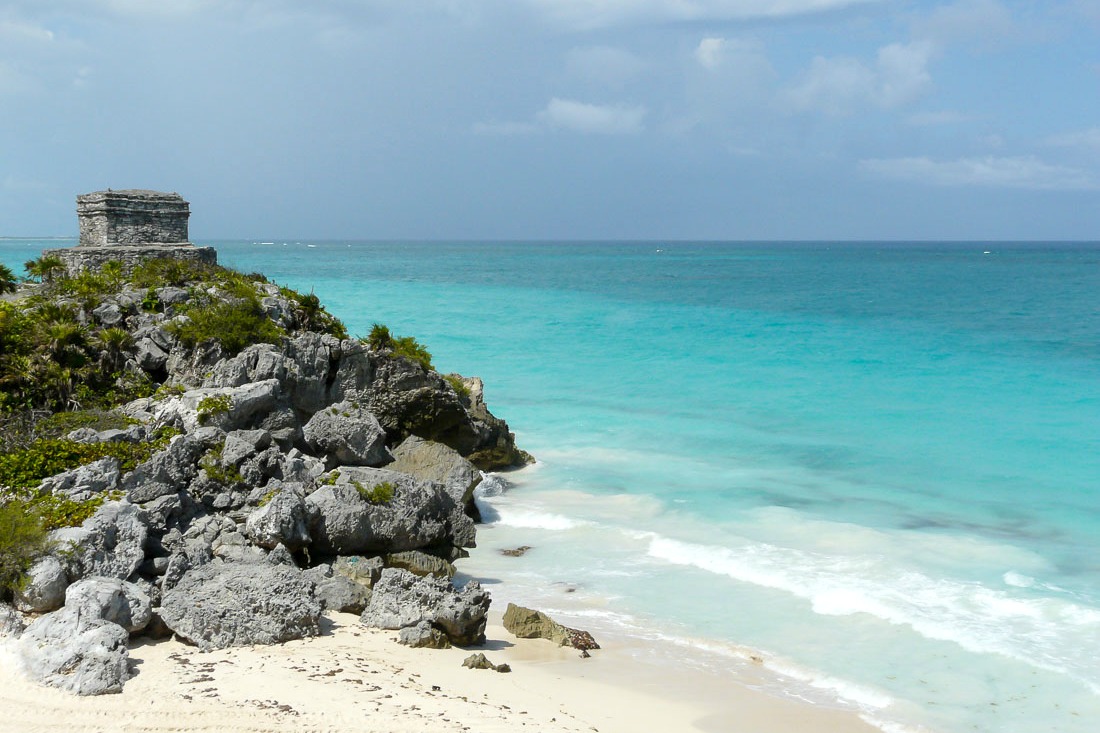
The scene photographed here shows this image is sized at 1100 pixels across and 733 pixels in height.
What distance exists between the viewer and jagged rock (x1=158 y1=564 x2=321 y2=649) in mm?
8641

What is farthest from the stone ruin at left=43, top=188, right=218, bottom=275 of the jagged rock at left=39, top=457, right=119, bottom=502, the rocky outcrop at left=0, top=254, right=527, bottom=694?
the jagged rock at left=39, top=457, right=119, bottom=502

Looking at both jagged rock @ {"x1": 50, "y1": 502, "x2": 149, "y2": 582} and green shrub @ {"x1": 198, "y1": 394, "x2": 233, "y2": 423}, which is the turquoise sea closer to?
green shrub @ {"x1": 198, "y1": 394, "x2": 233, "y2": 423}

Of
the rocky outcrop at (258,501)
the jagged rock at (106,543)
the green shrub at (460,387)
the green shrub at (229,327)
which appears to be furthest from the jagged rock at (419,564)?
the green shrub at (460,387)

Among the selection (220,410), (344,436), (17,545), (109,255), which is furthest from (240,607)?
(109,255)

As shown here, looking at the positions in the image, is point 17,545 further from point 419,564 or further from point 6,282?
point 6,282

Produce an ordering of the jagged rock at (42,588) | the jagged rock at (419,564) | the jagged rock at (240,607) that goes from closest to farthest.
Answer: the jagged rock at (240,607)
the jagged rock at (42,588)
the jagged rock at (419,564)

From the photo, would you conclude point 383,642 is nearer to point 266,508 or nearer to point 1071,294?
point 266,508

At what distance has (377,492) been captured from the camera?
37.8ft

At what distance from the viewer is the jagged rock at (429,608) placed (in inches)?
371

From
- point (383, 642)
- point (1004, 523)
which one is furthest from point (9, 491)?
point (1004, 523)

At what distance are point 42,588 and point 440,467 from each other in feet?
21.4

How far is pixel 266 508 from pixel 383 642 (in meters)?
2.37

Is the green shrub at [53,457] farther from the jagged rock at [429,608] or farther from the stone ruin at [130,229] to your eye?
the stone ruin at [130,229]

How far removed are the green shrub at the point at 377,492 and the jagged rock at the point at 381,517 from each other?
17mm
